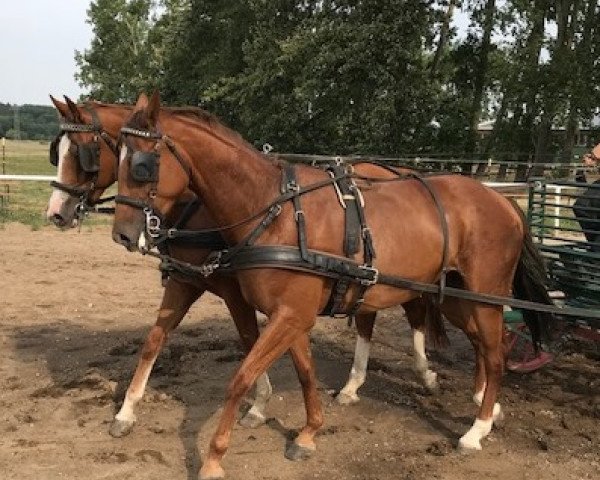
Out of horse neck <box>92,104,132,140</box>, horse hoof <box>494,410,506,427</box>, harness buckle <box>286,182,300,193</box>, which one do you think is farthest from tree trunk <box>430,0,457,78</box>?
harness buckle <box>286,182,300,193</box>

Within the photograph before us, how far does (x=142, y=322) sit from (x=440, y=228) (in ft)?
12.6

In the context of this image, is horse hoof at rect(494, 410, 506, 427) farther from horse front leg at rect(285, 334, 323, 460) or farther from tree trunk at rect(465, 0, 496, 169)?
tree trunk at rect(465, 0, 496, 169)

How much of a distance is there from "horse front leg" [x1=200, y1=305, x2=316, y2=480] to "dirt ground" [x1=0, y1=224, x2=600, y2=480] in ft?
0.59

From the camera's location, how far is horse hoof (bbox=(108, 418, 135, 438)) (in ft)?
14.1

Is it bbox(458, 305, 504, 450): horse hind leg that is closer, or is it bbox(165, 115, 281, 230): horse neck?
bbox(165, 115, 281, 230): horse neck

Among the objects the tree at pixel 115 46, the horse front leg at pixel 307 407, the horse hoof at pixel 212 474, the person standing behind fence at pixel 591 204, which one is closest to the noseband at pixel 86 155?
the horse front leg at pixel 307 407

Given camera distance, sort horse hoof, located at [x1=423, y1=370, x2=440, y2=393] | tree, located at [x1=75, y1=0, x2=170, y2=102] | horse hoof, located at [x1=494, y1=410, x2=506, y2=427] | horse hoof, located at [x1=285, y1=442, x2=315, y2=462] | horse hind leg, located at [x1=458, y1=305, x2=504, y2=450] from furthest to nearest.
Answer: tree, located at [x1=75, y1=0, x2=170, y2=102] → horse hoof, located at [x1=423, y1=370, x2=440, y2=393] → horse hoof, located at [x1=494, y1=410, x2=506, y2=427] → horse hind leg, located at [x1=458, y1=305, x2=504, y2=450] → horse hoof, located at [x1=285, y1=442, x2=315, y2=462]

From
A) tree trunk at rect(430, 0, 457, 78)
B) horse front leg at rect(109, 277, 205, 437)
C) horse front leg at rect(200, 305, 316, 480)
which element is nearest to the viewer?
horse front leg at rect(200, 305, 316, 480)

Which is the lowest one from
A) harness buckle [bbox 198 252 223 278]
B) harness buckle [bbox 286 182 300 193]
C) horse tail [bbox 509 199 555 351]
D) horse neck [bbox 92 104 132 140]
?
horse tail [bbox 509 199 555 351]

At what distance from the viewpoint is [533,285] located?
4.74 metres

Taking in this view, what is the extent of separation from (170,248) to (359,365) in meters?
1.76

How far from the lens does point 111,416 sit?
4633 millimetres

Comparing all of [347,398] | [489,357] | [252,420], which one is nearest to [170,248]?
[252,420]

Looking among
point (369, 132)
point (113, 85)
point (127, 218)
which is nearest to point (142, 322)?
point (127, 218)
